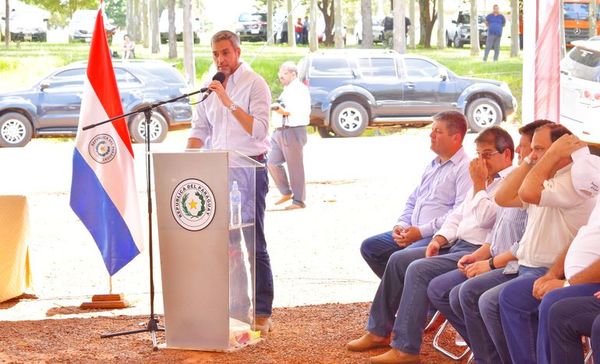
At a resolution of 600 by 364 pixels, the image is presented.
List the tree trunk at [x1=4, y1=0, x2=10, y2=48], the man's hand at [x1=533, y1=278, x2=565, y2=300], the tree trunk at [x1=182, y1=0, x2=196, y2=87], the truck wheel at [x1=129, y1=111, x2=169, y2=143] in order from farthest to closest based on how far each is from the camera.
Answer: the tree trunk at [x1=4, y1=0, x2=10, y2=48], the tree trunk at [x1=182, y1=0, x2=196, y2=87], the truck wheel at [x1=129, y1=111, x2=169, y2=143], the man's hand at [x1=533, y1=278, x2=565, y2=300]

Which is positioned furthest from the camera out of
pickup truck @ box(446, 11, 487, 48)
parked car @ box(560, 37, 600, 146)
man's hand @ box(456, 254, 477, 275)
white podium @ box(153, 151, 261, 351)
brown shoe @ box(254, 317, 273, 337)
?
pickup truck @ box(446, 11, 487, 48)

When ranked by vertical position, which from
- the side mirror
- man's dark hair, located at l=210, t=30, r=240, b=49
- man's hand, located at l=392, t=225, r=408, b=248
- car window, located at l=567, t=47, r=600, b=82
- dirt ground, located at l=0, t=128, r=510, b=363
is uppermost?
man's dark hair, located at l=210, t=30, r=240, b=49

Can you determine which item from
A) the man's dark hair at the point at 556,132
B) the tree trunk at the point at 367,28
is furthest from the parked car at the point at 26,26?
the man's dark hair at the point at 556,132

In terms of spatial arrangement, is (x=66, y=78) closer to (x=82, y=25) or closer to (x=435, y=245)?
(x=82, y=25)

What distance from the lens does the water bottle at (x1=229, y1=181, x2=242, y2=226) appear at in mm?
6068

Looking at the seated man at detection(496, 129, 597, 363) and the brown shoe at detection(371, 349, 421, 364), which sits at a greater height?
the seated man at detection(496, 129, 597, 363)

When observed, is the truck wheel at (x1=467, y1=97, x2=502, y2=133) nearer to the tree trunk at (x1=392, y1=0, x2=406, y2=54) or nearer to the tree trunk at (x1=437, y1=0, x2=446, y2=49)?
the tree trunk at (x1=392, y1=0, x2=406, y2=54)

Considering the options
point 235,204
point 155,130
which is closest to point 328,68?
point 155,130

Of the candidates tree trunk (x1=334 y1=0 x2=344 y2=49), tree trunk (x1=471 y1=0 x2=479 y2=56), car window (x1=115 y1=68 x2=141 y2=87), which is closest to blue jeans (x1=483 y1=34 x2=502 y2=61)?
tree trunk (x1=471 y1=0 x2=479 y2=56)

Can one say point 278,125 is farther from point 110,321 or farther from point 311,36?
point 311,36

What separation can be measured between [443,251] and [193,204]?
4.22 ft

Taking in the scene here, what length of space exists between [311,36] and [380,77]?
27.2ft

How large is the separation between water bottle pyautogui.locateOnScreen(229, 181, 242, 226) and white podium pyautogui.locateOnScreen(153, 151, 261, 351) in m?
0.03

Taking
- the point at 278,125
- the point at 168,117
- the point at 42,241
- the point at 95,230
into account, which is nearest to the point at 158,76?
the point at 168,117
